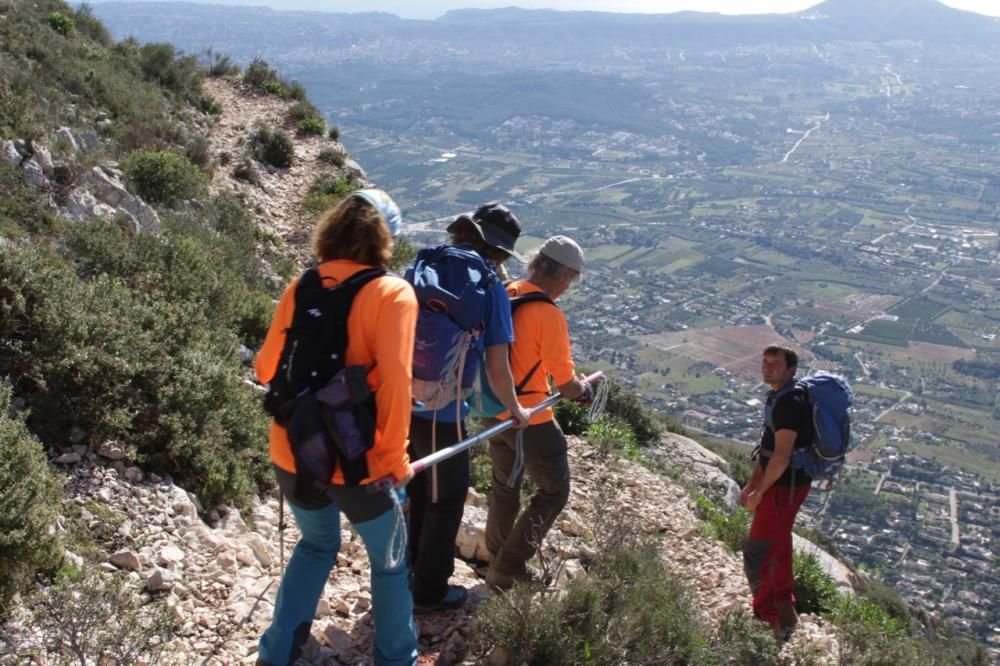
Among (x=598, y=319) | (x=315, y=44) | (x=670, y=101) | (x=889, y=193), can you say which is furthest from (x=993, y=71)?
(x=598, y=319)

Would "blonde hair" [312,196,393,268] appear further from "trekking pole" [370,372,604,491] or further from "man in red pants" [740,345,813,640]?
"man in red pants" [740,345,813,640]

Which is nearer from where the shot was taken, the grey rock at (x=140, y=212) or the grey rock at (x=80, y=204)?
the grey rock at (x=80, y=204)

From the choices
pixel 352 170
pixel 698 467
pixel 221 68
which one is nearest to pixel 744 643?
pixel 698 467

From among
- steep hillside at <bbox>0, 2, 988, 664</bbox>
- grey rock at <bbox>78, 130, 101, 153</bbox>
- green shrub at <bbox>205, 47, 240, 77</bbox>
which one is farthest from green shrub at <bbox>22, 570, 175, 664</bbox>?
green shrub at <bbox>205, 47, 240, 77</bbox>

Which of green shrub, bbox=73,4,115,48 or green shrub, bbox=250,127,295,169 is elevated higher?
green shrub, bbox=73,4,115,48

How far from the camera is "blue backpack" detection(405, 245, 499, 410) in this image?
10.6 ft

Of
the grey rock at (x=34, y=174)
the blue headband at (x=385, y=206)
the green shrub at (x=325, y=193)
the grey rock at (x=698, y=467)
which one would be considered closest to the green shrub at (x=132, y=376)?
the blue headband at (x=385, y=206)

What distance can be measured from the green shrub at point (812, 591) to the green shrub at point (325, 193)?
9.37 meters

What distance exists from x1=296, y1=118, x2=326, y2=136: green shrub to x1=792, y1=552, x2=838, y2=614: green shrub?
13531mm

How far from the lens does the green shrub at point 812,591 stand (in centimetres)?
570

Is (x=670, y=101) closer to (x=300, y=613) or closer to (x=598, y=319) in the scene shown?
(x=598, y=319)

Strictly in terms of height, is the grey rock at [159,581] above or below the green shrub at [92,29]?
below

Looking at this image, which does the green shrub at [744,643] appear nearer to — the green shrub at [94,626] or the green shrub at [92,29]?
the green shrub at [94,626]

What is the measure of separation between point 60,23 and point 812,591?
1723cm
